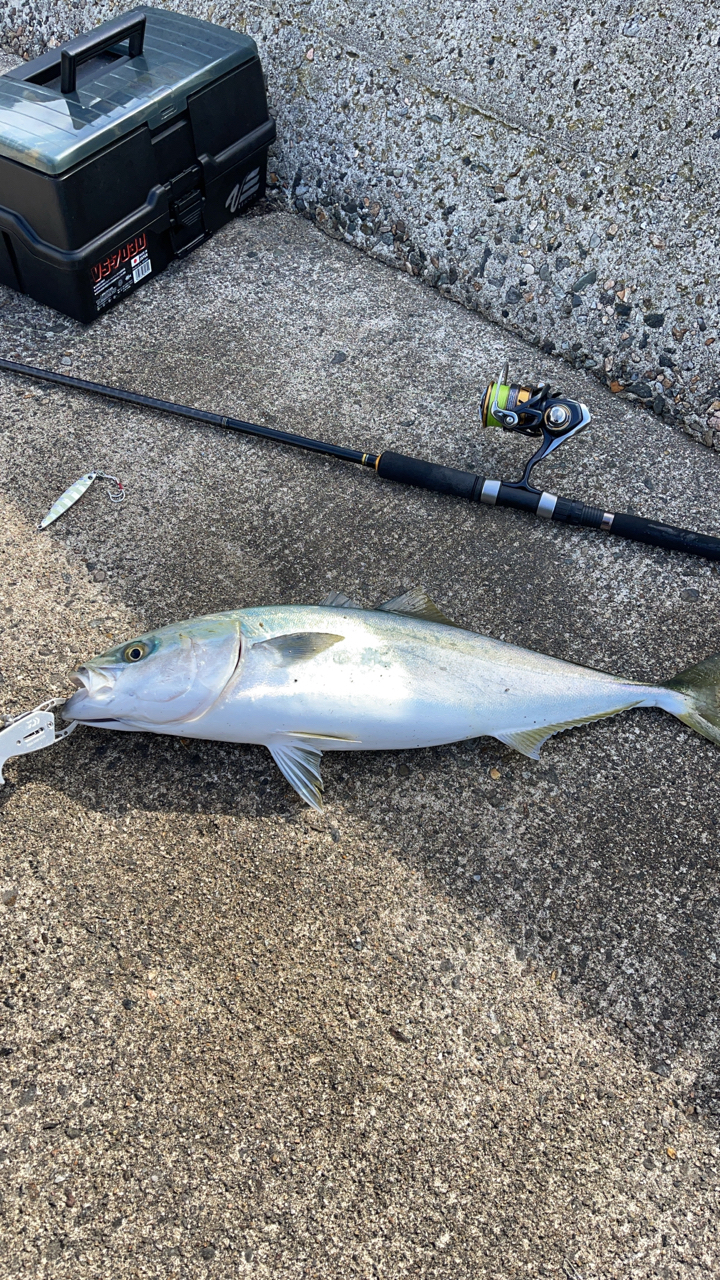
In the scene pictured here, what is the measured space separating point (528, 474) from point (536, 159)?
1.65 meters

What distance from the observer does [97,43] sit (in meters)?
3.23

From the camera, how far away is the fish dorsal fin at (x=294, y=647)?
228 centimetres

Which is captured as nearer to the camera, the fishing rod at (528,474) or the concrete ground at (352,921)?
the concrete ground at (352,921)

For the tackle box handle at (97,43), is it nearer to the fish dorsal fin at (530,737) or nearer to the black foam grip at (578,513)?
the black foam grip at (578,513)

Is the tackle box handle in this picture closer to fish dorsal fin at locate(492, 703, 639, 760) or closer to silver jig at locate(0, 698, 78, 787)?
silver jig at locate(0, 698, 78, 787)

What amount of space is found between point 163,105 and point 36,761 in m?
2.86

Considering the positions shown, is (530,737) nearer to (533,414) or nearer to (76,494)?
(533,414)

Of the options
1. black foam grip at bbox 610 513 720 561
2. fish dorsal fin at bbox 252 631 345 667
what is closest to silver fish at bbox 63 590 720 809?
fish dorsal fin at bbox 252 631 345 667

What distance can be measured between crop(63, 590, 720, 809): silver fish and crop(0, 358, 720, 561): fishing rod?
747 millimetres

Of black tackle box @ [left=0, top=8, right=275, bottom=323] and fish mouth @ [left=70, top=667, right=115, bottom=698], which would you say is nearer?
fish mouth @ [left=70, top=667, right=115, bottom=698]

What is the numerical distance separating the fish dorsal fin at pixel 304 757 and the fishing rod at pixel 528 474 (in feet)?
3.97

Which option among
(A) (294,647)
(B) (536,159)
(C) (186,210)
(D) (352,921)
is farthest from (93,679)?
(B) (536,159)

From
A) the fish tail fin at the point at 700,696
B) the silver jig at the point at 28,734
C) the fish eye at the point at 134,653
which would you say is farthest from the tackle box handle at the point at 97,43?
the fish tail fin at the point at 700,696

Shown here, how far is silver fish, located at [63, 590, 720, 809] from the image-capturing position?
2.23 meters
